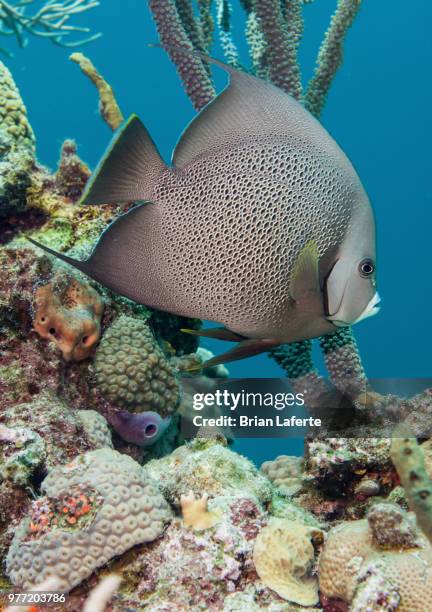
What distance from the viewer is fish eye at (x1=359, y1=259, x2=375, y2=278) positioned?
183 centimetres

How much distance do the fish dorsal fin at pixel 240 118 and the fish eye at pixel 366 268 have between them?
1.86 feet

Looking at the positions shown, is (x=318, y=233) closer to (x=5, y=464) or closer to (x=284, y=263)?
(x=284, y=263)

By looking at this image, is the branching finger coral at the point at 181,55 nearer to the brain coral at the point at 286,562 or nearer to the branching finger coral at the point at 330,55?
the branching finger coral at the point at 330,55

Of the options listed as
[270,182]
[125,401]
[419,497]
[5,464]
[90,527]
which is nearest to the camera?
[419,497]

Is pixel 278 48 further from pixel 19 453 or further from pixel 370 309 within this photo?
pixel 19 453

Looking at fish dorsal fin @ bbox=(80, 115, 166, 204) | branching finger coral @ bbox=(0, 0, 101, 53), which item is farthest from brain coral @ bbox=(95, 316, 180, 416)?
branching finger coral @ bbox=(0, 0, 101, 53)

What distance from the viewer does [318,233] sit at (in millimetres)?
1839

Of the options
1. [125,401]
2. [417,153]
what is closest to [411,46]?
[417,153]

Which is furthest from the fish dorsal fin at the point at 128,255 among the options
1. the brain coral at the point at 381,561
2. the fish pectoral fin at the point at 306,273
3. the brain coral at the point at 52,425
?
the brain coral at the point at 381,561

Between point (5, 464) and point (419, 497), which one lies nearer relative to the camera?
point (419, 497)

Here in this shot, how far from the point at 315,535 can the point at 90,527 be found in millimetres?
926

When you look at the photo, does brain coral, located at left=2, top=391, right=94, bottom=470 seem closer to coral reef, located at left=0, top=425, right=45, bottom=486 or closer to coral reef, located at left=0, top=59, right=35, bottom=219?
coral reef, located at left=0, top=425, right=45, bottom=486

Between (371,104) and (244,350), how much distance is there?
81.7m

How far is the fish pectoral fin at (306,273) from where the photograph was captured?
1.79 metres
